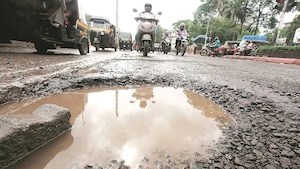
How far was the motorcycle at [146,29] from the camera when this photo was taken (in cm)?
698

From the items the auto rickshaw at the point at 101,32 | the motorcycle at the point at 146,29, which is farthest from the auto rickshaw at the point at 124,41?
the motorcycle at the point at 146,29

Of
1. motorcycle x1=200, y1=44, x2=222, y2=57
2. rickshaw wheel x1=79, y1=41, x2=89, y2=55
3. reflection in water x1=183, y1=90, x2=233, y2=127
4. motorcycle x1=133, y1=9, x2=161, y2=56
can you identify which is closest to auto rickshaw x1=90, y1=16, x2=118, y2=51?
rickshaw wheel x1=79, y1=41, x2=89, y2=55

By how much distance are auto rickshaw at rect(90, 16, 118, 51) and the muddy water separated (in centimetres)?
971

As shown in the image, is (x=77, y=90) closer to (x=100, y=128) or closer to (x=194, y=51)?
(x=100, y=128)

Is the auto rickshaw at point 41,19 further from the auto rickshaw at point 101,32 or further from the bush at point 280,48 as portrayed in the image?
the bush at point 280,48

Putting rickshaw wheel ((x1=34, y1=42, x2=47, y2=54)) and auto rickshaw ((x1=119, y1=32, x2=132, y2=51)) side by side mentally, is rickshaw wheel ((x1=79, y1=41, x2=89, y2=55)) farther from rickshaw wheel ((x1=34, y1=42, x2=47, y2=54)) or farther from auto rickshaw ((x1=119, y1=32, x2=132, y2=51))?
auto rickshaw ((x1=119, y1=32, x2=132, y2=51))

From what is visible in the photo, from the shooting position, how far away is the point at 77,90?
214 centimetres

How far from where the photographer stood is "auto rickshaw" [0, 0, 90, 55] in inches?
204

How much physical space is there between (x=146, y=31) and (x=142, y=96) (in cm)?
537

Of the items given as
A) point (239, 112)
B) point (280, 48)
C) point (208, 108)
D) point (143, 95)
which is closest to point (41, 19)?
point (143, 95)

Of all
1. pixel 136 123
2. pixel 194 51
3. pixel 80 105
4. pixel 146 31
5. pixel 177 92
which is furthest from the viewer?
pixel 194 51

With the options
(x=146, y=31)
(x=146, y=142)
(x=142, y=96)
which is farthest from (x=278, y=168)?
(x=146, y=31)

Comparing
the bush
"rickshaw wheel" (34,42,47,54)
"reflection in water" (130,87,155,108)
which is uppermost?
the bush

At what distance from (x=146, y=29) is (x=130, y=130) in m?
6.21
